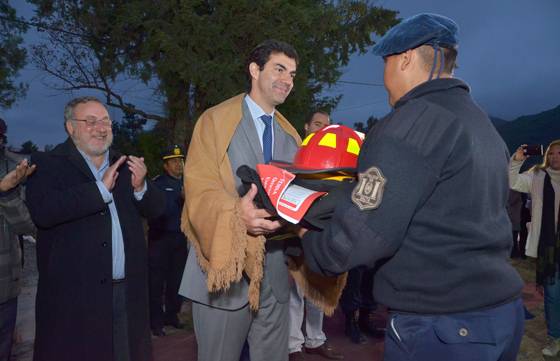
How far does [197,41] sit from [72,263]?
32.4 feet

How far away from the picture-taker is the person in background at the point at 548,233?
17.1ft

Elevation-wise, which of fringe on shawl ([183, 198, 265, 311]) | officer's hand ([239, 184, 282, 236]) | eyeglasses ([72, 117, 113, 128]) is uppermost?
eyeglasses ([72, 117, 113, 128])

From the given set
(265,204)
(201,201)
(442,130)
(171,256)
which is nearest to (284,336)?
(201,201)

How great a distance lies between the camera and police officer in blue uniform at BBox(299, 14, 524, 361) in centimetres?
159

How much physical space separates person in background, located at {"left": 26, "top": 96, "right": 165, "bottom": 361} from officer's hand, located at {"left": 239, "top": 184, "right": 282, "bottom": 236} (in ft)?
4.72

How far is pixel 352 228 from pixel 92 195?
210 cm

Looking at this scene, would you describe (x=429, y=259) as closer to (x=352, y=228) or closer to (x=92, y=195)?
(x=352, y=228)

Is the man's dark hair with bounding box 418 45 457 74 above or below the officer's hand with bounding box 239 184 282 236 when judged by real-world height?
above

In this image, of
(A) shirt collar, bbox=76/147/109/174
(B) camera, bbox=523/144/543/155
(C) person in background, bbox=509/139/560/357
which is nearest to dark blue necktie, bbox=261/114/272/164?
(A) shirt collar, bbox=76/147/109/174

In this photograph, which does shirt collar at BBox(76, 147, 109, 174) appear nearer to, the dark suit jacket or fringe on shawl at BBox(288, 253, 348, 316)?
the dark suit jacket

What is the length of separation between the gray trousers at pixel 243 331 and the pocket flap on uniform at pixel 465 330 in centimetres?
125

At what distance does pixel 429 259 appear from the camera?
1696mm

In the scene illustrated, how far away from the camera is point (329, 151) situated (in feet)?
6.84

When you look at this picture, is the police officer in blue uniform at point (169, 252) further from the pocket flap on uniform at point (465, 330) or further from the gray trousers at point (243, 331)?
the pocket flap on uniform at point (465, 330)
